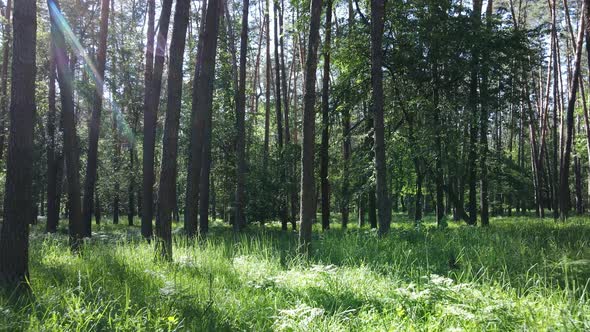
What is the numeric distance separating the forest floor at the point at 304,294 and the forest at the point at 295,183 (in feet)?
0.11

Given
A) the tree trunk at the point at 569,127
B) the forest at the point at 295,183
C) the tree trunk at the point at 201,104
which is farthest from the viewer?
the tree trunk at the point at 569,127

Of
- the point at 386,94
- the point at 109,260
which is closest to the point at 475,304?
the point at 109,260

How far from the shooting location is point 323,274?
A: 5.30 m

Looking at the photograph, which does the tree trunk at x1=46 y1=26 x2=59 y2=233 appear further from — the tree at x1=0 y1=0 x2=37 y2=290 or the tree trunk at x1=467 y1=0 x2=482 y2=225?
the tree trunk at x1=467 y1=0 x2=482 y2=225

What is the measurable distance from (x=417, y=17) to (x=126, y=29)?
18.3 m

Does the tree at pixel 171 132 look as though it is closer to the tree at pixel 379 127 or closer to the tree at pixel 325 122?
the tree at pixel 379 127

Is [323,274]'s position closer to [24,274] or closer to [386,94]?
[24,274]

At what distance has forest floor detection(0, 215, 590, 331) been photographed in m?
3.59

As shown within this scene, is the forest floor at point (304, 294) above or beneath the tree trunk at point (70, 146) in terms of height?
beneath

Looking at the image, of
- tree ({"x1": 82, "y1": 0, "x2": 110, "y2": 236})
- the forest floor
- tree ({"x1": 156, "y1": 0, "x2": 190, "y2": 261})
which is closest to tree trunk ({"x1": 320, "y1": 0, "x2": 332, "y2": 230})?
tree ({"x1": 156, "y1": 0, "x2": 190, "y2": 261})

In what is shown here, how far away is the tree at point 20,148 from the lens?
507cm

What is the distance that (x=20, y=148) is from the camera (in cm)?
515

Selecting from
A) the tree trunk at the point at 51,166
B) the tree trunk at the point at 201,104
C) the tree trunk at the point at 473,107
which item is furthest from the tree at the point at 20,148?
the tree trunk at the point at 51,166

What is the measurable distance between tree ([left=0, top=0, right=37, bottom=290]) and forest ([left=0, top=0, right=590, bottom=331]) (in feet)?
0.06
